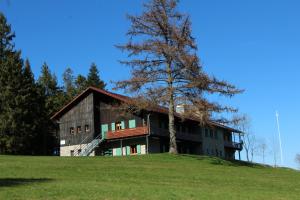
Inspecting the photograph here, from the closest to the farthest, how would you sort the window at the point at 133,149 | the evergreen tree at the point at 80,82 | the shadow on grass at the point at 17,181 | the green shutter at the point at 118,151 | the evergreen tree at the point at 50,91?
the shadow on grass at the point at 17,181
the window at the point at 133,149
the green shutter at the point at 118,151
the evergreen tree at the point at 50,91
the evergreen tree at the point at 80,82

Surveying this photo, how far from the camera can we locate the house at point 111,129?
57.8 metres

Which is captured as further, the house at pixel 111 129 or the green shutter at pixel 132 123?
the green shutter at pixel 132 123

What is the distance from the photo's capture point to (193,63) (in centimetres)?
4522

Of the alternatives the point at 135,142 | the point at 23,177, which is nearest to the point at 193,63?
the point at 135,142

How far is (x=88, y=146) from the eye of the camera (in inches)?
2386

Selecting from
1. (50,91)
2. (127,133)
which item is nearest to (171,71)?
(127,133)

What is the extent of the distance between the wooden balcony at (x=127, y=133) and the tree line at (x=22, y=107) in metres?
14.1

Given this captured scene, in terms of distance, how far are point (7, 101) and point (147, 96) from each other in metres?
29.5

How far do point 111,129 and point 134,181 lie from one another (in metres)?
34.1

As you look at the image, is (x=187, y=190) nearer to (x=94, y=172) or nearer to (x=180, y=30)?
(x=94, y=172)

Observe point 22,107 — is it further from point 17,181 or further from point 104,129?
point 17,181

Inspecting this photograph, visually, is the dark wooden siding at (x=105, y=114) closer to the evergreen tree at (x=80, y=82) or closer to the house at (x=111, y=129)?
the house at (x=111, y=129)

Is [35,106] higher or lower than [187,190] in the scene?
higher

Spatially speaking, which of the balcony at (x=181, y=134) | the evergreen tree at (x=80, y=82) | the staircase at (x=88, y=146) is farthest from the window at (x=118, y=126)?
the evergreen tree at (x=80, y=82)
